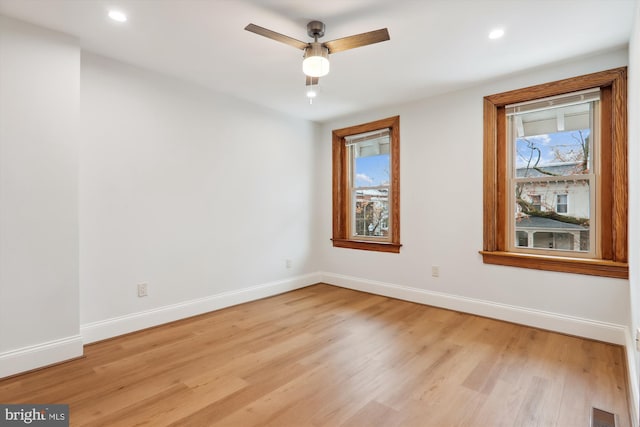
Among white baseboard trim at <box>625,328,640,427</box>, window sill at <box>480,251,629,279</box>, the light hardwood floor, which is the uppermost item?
window sill at <box>480,251,629,279</box>

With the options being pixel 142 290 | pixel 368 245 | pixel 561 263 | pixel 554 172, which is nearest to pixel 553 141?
pixel 554 172

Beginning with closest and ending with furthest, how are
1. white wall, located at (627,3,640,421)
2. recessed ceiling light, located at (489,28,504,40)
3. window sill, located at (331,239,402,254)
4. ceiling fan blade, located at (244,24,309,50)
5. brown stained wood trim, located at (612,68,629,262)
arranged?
white wall, located at (627,3,640,421)
ceiling fan blade, located at (244,24,309,50)
recessed ceiling light, located at (489,28,504,40)
brown stained wood trim, located at (612,68,629,262)
window sill, located at (331,239,402,254)

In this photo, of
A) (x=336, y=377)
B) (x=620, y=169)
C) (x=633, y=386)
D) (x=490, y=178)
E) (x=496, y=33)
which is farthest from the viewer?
(x=490, y=178)

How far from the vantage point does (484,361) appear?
2385 mm

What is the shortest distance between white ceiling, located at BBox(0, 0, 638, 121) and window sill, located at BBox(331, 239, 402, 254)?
6.41 feet

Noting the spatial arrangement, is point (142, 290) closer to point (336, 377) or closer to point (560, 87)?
point (336, 377)

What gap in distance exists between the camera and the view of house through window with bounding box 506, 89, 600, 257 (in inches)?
114

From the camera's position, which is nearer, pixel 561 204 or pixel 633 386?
pixel 633 386

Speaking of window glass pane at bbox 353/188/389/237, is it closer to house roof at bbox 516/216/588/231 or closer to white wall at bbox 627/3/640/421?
house roof at bbox 516/216/588/231

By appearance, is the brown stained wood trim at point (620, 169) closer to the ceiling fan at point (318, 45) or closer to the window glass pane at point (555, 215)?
the window glass pane at point (555, 215)

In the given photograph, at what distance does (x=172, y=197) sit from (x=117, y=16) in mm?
1597

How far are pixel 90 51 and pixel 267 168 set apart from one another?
211 centimetres

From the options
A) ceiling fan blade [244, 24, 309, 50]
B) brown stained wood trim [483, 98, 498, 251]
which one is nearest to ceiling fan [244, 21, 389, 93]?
ceiling fan blade [244, 24, 309, 50]

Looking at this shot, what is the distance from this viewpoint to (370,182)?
15.0ft
